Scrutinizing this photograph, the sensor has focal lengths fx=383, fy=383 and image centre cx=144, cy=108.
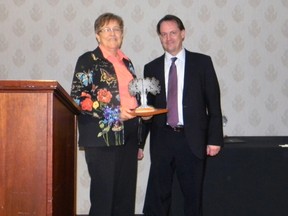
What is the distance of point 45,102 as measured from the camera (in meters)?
1.18

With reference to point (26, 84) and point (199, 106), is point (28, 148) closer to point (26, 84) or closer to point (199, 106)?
point (26, 84)

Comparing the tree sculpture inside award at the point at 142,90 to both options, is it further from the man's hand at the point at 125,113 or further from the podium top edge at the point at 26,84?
the podium top edge at the point at 26,84

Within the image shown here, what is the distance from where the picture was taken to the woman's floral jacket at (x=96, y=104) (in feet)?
6.32

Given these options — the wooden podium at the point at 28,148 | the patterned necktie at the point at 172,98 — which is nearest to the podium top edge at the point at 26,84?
the wooden podium at the point at 28,148

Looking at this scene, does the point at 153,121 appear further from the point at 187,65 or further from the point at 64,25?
the point at 64,25

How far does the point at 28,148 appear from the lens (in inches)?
45.8

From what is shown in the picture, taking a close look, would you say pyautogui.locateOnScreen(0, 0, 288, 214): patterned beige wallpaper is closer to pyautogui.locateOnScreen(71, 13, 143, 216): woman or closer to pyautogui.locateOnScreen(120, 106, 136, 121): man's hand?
pyautogui.locateOnScreen(71, 13, 143, 216): woman

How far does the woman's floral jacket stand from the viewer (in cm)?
193

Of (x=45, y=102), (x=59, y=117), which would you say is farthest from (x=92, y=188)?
(x=45, y=102)

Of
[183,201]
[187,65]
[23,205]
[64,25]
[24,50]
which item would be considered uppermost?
[64,25]

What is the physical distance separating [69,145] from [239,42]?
6.49 ft

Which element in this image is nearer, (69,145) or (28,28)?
(69,145)

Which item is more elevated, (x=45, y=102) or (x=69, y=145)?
(x=45, y=102)

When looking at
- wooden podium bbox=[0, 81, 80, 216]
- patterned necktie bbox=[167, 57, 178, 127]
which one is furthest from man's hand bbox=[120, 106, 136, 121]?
wooden podium bbox=[0, 81, 80, 216]
